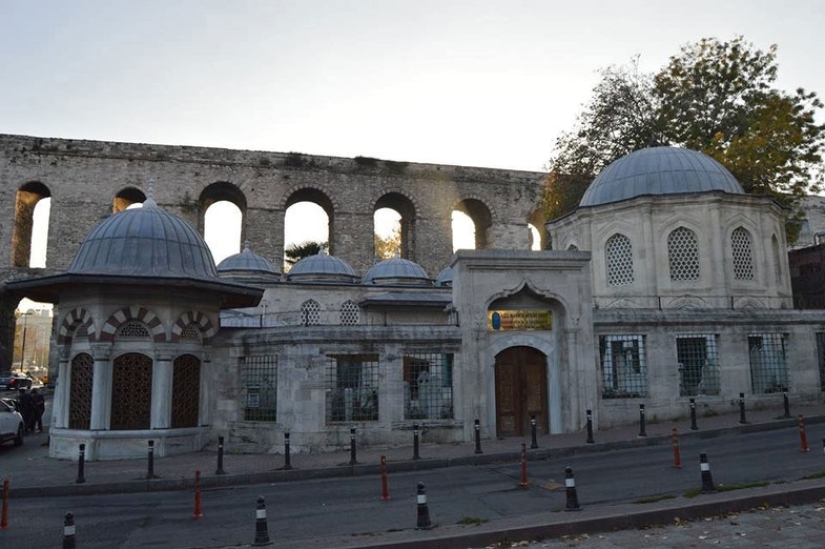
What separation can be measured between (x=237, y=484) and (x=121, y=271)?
249 inches

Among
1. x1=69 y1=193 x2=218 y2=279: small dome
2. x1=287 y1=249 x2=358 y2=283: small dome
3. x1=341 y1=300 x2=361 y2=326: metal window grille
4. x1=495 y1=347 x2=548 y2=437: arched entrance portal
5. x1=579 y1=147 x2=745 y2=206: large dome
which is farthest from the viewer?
x1=287 y1=249 x2=358 y2=283: small dome

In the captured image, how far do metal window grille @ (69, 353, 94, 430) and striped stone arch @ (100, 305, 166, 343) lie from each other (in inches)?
32.6

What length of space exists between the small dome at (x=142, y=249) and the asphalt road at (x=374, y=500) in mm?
6009

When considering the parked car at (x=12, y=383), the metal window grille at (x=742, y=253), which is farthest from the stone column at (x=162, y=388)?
the parked car at (x=12, y=383)

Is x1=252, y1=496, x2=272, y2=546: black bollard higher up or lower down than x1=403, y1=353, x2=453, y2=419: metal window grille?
lower down

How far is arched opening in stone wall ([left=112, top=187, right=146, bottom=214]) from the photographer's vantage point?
41.9 m

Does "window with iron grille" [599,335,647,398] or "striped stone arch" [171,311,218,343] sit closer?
"striped stone arch" [171,311,218,343]

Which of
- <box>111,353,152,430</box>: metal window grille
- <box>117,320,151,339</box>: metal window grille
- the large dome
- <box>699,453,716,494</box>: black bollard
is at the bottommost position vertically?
<box>699,453,716,494</box>: black bollard

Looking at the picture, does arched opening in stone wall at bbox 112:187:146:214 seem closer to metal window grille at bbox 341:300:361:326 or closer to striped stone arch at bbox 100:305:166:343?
metal window grille at bbox 341:300:361:326

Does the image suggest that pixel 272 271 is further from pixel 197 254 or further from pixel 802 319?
pixel 802 319

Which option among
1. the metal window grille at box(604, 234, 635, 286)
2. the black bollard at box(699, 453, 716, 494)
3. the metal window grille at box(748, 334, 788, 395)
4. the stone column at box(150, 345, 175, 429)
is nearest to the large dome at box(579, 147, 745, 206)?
the metal window grille at box(604, 234, 635, 286)

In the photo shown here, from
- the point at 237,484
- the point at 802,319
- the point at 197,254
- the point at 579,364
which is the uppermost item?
the point at 197,254

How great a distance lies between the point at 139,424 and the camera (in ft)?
51.1

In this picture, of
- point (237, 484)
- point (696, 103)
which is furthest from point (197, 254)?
point (696, 103)
